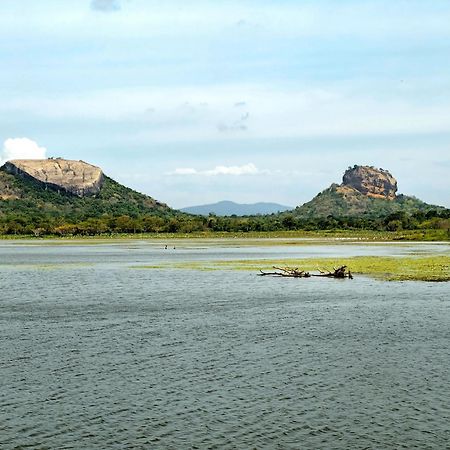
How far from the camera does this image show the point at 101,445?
22766 mm

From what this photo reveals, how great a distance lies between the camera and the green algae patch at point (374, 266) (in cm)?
7706

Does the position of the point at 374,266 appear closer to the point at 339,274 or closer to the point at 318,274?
the point at 318,274

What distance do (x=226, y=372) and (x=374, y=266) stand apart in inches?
2435

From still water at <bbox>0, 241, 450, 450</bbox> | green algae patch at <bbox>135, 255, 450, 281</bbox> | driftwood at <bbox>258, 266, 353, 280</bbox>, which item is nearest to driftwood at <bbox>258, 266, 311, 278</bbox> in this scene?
driftwood at <bbox>258, 266, 353, 280</bbox>

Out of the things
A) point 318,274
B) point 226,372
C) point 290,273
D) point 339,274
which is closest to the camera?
point 226,372

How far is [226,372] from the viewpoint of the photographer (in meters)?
32.4

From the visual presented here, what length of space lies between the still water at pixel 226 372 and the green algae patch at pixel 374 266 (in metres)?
16.3

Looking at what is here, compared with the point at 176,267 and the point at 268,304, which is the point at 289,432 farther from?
the point at 176,267

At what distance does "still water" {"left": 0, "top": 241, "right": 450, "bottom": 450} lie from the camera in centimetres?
2400

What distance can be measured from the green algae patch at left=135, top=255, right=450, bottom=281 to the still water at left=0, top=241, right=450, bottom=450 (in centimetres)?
1634

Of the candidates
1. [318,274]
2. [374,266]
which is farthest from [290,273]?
[374,266]

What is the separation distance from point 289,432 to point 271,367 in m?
9.32

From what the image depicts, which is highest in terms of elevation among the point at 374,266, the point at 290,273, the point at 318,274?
the point at 374,266

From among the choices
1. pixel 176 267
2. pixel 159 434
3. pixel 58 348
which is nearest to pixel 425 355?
pixel 159 434
